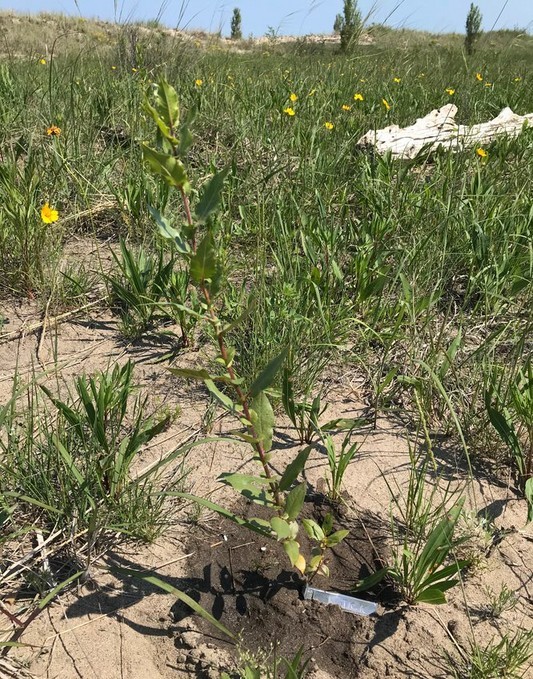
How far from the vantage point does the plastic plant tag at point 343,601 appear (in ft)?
4.44

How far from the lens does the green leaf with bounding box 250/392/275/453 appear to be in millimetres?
1227

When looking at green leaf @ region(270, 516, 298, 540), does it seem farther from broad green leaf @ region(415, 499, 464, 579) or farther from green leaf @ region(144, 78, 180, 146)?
green leaf @ region(144, 78, 180, 146)

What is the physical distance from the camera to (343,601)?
136 centimetres

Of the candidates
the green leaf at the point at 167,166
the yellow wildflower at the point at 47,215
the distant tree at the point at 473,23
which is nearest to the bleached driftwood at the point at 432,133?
the yellow wildflower at the point at 47,215

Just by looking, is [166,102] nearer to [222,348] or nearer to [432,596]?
[222,348]

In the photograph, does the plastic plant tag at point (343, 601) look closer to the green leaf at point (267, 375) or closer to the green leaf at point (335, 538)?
the green leaf at point (335, 538)

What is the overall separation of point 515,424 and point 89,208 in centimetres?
225

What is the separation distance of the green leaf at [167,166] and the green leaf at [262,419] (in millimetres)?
486

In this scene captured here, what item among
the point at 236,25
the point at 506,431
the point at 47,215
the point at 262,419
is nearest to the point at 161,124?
the point at 262,419

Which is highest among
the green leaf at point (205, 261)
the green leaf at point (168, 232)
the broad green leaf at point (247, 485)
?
the green leaf at point (168, 232)

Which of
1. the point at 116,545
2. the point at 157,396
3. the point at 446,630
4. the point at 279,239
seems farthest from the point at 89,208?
the point at 446,630

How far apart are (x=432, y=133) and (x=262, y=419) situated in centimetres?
335

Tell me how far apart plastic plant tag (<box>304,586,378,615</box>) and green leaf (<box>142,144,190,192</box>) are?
0.99 m

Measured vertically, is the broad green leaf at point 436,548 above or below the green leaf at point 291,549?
below
